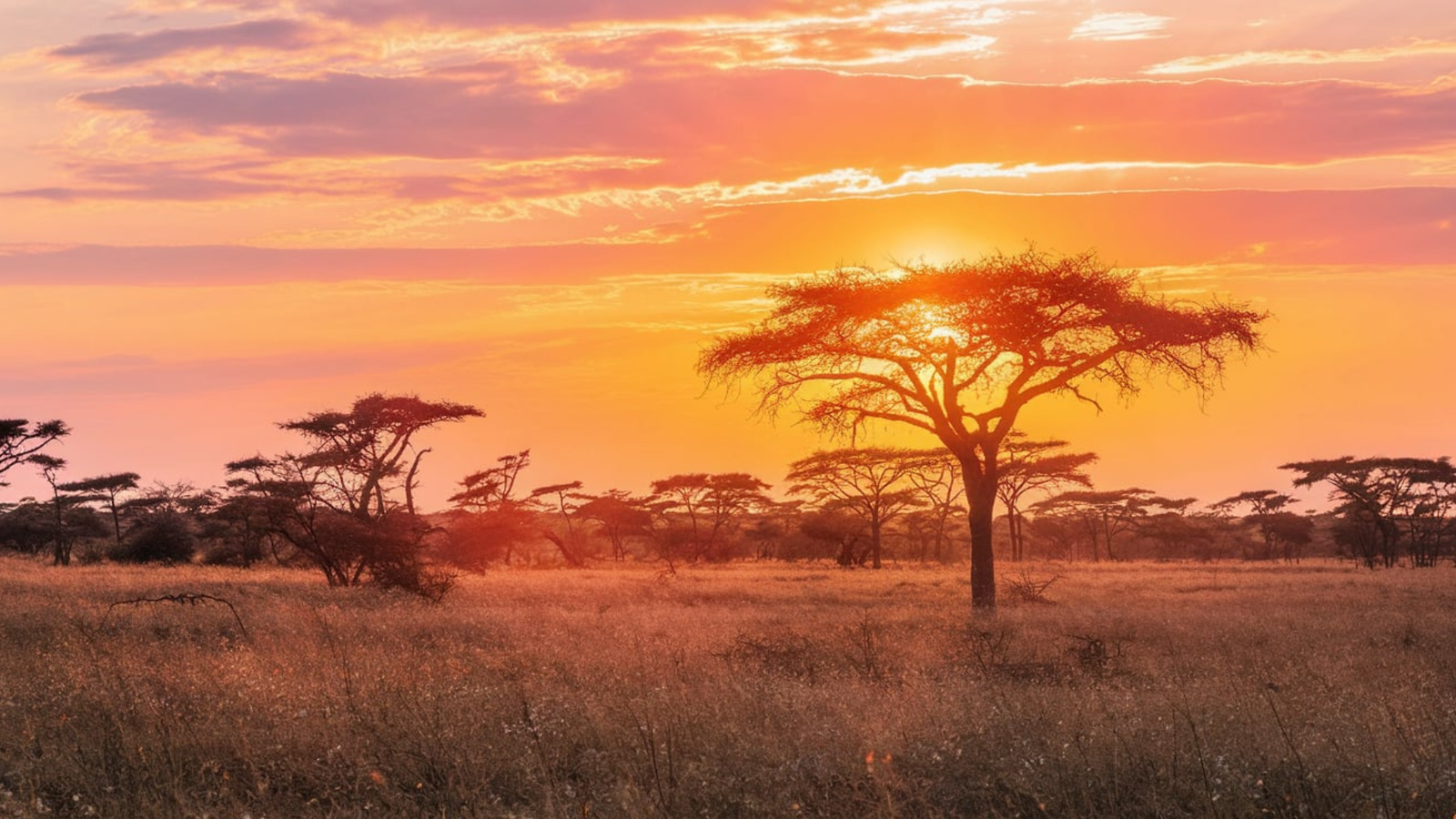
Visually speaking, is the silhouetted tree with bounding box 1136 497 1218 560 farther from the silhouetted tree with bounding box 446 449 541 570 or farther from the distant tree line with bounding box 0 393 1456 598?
the silhouetted tree with bounding box 446 449 541 570

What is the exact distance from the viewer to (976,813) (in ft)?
20.7

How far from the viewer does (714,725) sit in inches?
306

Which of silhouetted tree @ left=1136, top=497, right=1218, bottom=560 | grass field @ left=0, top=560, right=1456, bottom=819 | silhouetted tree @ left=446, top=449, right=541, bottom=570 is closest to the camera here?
grass field @ left=0, top=560, right=1456, bottom=819

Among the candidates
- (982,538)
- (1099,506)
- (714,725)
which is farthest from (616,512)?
(714,725)

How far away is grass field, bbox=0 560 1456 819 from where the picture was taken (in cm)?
637

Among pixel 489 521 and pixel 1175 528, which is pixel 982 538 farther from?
pixel 1175 528

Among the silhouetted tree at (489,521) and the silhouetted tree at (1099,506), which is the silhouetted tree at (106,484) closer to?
the silhouetted tree at (489,521)

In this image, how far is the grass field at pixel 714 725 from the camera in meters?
6.37

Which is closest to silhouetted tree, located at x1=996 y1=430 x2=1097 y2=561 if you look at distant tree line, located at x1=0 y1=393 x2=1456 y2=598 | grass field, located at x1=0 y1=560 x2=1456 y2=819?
distant tree line, located at x1=0 y1=393 x2=1456 y2=598

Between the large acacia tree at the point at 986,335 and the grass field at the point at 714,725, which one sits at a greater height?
the large acacia tree at the point at 986,335

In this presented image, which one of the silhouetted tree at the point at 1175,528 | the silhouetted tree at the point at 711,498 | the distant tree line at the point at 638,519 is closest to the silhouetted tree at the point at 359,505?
the distant tree line at the point at 638,519

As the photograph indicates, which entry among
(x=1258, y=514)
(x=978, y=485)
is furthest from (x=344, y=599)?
(x=1258, y=514)

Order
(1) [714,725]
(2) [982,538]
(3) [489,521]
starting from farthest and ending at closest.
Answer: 1. (3) [489,521]
2. (2) [982,538]
3. (1) [714,725]

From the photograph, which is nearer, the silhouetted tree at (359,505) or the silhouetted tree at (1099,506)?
the silhouetted tree at (359,505)
